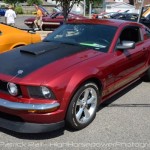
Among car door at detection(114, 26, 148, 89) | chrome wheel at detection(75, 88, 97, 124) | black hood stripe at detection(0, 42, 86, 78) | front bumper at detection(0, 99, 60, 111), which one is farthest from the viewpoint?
car door at detection(114, 26, 148, 89)

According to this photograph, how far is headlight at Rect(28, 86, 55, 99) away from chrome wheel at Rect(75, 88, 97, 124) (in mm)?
538

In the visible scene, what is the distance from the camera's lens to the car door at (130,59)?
4996 mm

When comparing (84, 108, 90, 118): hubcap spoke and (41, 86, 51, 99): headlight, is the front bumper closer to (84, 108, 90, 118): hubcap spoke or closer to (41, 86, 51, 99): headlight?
(41, 86, 51, 99): headlight

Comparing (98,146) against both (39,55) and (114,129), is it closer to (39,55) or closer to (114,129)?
(114,129)

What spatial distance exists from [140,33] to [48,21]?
562 inches

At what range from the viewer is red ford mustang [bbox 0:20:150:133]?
3746 millimetres

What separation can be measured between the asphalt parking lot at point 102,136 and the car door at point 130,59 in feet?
A: 1.92

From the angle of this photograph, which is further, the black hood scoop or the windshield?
the windshield

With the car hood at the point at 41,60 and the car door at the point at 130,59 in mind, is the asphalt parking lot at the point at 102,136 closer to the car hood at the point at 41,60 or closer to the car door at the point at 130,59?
the car door at the point at 130,59

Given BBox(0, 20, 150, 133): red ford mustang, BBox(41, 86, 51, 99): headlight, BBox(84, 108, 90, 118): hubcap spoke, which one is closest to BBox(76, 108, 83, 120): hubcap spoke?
BBox(0, 20, 150, 133): red ford mustang

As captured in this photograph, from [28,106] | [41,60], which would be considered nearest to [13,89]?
[28,106]

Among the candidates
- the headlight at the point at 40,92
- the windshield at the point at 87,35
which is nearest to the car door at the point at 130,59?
the windshield at the point at 87,35

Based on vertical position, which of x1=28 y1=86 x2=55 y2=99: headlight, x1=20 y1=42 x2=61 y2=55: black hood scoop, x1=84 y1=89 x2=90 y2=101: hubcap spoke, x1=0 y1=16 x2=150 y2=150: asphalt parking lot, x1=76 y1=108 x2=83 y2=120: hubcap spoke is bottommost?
x1=0 y1=16 x2=150 y2=150: asphalt parking lot

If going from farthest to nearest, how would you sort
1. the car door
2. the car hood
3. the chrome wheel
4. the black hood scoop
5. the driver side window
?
the driver side window
the car door
the black hood scoop
the chrome wheel
the car hood
